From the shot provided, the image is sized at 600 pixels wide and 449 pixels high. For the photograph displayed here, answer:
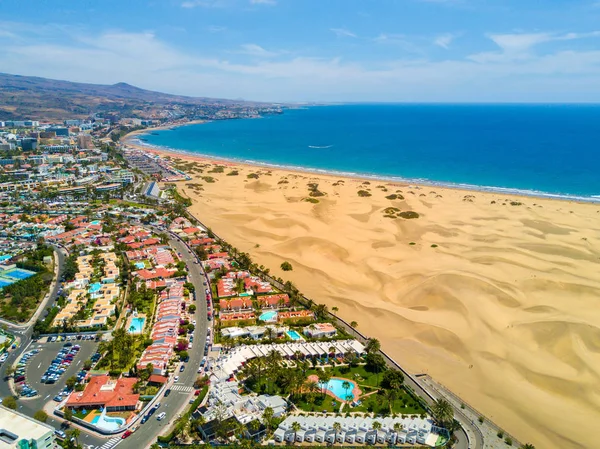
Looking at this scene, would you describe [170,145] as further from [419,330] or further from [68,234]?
[419,330]

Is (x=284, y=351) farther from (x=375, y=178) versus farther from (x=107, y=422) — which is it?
(x=375, y=178)

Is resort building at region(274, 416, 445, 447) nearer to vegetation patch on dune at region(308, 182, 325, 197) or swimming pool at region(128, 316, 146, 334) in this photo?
swimming pool at region(128, 316, 146, 334)

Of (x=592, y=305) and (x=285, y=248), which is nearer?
(x=592, y=305)

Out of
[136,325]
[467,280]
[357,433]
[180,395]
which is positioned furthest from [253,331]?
[467,280]

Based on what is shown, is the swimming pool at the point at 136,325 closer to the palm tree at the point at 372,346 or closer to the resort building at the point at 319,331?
the resort building at the point at 319,331

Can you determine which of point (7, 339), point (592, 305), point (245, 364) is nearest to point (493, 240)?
point (592, 305)
